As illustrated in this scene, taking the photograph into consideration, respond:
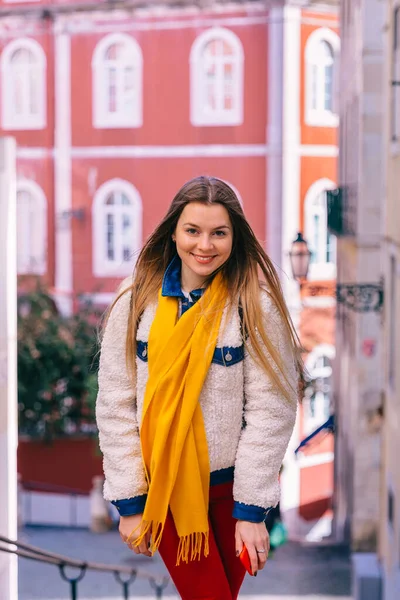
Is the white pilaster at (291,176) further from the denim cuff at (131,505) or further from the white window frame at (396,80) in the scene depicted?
the denim cuff at (131,505)

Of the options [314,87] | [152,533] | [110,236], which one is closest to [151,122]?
[110,236]

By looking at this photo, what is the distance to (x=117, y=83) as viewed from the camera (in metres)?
20.0

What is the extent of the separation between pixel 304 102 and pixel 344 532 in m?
7.98

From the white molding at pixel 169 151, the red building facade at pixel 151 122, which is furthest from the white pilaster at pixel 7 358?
the white molding at pixel 169 151

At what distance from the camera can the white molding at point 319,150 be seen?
1922 centimetres

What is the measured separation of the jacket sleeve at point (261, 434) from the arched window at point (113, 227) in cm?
1742

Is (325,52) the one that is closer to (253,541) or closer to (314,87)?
(314,87)

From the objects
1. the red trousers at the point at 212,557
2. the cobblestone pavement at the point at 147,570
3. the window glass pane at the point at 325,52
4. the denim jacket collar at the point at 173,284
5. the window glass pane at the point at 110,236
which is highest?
the window glass pane at the point at 325,52

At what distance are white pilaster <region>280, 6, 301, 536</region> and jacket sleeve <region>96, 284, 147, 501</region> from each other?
52.3ft

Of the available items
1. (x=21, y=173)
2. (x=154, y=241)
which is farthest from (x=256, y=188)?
(x=154, y=241)

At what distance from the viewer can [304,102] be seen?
19.1 metres

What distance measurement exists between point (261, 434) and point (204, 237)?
57 cm

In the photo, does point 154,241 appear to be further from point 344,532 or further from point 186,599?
point 344,532

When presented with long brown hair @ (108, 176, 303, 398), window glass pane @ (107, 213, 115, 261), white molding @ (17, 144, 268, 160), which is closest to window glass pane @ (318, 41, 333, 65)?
white molding @ (17, 144, 268, 160)
